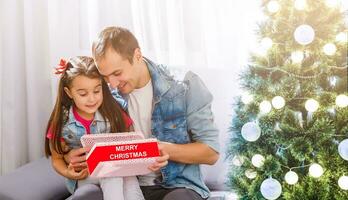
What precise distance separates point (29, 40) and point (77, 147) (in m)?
0.65

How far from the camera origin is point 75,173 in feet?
5.09

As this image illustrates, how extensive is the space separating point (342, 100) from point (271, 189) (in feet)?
1.33

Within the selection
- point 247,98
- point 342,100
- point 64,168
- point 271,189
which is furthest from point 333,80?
point 64,168

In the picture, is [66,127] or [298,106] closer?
[66,127]

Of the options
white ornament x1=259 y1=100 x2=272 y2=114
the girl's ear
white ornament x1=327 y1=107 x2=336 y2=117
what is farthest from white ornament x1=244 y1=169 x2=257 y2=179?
the girl's ear

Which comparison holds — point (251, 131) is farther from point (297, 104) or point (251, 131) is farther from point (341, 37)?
point (341, 37)

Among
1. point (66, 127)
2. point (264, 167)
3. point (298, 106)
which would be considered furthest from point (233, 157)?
point (66, 127)

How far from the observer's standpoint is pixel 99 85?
152 cm

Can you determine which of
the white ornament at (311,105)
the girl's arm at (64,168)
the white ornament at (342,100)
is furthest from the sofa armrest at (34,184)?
the white ornament at (342,100)

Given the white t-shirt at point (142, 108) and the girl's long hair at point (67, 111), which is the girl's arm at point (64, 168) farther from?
the white t-shirt at point (142, 108)

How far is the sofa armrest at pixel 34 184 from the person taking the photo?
166 cm

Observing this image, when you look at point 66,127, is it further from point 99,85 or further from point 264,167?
point 264,167

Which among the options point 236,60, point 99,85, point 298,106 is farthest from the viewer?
point 236,60

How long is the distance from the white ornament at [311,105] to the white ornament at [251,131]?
19 centimetres
